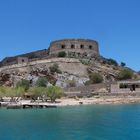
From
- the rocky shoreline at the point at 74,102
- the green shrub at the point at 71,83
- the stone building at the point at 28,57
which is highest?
the stone building at the point at 28,57

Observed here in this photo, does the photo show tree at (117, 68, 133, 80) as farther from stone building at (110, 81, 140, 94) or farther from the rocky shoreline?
Result: the rocky shoreline

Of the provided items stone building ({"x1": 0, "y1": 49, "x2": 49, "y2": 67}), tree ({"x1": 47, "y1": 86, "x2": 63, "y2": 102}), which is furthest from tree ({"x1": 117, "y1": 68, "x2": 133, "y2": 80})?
tree ({"x1": 47, "y1": 86, "x2": 63, "y2": 102})

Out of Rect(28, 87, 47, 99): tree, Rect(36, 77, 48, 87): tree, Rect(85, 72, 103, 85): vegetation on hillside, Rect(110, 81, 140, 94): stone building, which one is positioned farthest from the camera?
Rect(85, 72, 103, 85): vegetation on hillside

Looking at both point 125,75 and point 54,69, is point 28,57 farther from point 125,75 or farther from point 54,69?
point 125,75

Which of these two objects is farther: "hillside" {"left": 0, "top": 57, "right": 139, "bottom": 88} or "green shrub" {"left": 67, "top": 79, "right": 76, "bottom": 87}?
"hillside" {"left": 0, "top": 57, "right": 139, "bottom": 88}

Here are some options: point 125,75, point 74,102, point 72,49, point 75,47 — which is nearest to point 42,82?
point 74,102

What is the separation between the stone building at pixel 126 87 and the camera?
256ft

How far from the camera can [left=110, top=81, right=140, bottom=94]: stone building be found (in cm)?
7806

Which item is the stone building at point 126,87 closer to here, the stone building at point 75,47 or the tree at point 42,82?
the tree at point 42,82

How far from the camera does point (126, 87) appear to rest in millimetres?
81000

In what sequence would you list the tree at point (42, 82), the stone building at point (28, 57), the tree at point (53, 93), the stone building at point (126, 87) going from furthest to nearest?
the stone building at point (28, 57) → the tree at point (42, 82) → the stone building at point (126, 87) → the tree at point (53, 93)

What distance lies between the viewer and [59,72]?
93.2 m

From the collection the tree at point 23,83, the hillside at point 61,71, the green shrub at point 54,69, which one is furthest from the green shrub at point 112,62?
the tree at point 23,83

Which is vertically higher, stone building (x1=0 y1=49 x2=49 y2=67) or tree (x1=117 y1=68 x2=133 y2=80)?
stone building (x1=0 y1=49 x2=49 y2=67)
